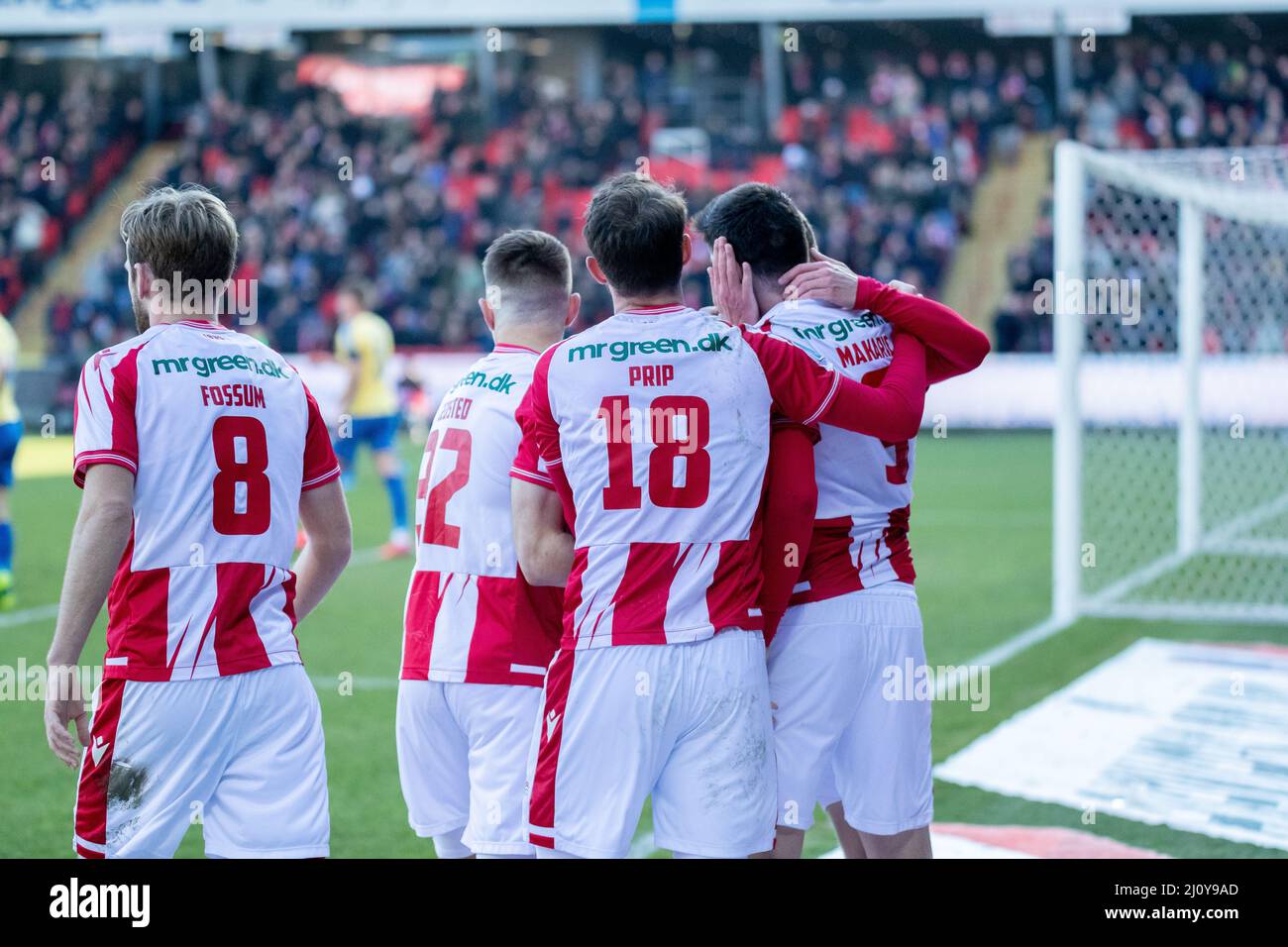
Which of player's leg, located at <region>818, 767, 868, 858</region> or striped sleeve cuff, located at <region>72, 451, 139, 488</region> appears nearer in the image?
striped sleeve cuff, located at <region>72, 451, 139, 488</region>

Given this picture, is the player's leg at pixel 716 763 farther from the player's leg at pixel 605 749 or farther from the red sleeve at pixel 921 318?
the red sleeve at pixel 921 318

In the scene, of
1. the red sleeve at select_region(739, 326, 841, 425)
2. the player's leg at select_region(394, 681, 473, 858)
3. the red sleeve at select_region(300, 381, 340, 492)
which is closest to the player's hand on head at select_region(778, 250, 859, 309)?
the red sleeve at select_region(739, 326, 841, 425)

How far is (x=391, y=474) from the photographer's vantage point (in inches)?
480

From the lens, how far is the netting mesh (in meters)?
10.3

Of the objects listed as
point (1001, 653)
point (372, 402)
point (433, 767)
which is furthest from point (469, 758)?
point (372, 402)

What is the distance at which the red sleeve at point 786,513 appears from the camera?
10.6 feet

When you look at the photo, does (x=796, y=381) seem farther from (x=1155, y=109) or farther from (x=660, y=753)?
(x=1155, y=109)

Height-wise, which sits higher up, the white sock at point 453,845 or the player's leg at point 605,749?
the player's leg at point 605,749

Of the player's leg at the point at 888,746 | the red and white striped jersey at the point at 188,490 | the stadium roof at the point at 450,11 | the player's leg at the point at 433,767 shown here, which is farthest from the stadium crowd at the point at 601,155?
the red and white striped jersey at the point at 188,490

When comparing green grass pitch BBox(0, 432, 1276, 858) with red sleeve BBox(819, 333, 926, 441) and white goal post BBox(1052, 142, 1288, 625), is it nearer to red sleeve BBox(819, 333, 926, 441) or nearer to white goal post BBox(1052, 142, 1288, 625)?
white goal post BBox(1052, 142, 1288, 625)

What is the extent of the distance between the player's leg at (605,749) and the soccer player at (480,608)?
16.7 inches

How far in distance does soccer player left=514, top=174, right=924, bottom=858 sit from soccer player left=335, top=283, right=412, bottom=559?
907 cm

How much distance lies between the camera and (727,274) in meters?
3.37
